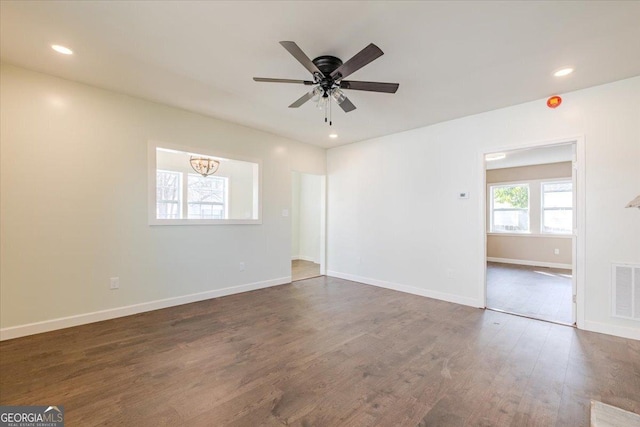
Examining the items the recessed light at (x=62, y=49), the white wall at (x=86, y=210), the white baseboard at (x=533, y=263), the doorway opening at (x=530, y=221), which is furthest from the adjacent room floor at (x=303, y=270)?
the white baseboard at (x=533, y=263)

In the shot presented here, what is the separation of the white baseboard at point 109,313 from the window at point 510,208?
23.4ft

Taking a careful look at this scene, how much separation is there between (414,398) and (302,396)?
2.61 feet

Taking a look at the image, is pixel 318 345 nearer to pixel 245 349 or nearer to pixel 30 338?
pixel 245 349

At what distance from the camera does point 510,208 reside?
7.76m

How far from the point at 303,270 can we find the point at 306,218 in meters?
1.90

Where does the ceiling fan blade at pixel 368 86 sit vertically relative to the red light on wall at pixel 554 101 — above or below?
below

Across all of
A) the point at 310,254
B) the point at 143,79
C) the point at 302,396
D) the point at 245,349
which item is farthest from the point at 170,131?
the point at 310,254

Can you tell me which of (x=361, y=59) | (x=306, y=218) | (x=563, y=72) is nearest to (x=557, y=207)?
(x=563, y=72)

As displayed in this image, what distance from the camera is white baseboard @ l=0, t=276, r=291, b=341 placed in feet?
9.37

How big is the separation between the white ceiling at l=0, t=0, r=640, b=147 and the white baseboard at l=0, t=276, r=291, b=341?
2.70 m

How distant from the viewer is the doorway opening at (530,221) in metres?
5.65

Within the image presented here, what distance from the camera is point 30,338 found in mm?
2818

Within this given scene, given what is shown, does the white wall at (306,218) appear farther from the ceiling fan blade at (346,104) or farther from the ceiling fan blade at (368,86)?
the ceiling fan blade at (368,86)

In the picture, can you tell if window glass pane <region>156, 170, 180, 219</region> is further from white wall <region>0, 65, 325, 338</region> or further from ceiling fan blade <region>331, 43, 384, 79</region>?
ceiling fan blade <region>331, 43, 384, 79</region>
